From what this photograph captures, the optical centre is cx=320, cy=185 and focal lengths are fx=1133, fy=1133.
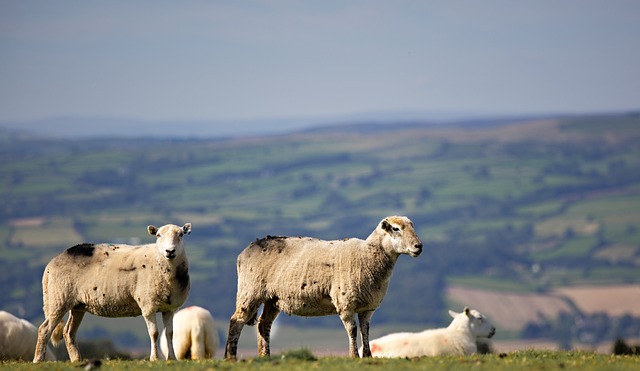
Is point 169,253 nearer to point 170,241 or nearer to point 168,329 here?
point 170,241

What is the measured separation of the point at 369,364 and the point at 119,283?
5.82m

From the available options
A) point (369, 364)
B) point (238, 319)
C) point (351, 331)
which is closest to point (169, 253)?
point (238, 319)

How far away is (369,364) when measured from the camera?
59.0 ft

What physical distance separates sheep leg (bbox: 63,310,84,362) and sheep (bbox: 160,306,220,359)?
194 inches

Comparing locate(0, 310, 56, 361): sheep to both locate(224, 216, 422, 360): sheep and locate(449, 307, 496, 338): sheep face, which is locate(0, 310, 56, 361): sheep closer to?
locate(224, 216, 422, 360): sheep

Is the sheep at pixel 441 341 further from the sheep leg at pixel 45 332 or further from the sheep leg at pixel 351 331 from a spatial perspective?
the sheep leg at pixel 45 332

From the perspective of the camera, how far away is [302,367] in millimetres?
17562

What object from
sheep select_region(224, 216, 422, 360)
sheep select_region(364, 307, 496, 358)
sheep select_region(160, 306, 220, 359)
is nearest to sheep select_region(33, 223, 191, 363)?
sheep select_region(224, 216, 422, 360)

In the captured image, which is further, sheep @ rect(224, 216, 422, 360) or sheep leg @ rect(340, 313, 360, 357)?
sheep @ rect(224, 216, 422, 360)

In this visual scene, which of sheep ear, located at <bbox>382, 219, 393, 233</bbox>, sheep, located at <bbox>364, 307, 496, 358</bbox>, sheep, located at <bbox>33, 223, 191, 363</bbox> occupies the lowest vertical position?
sheep, located at <bbox>364, 307, 496, 358</bbox>

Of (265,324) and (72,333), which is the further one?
(72,333)

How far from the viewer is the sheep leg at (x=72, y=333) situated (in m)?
21.9

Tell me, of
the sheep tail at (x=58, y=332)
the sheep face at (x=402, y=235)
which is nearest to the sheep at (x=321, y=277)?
the sheep face at (x=402, y=235)

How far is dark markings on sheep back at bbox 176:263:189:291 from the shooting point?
21266 mm
